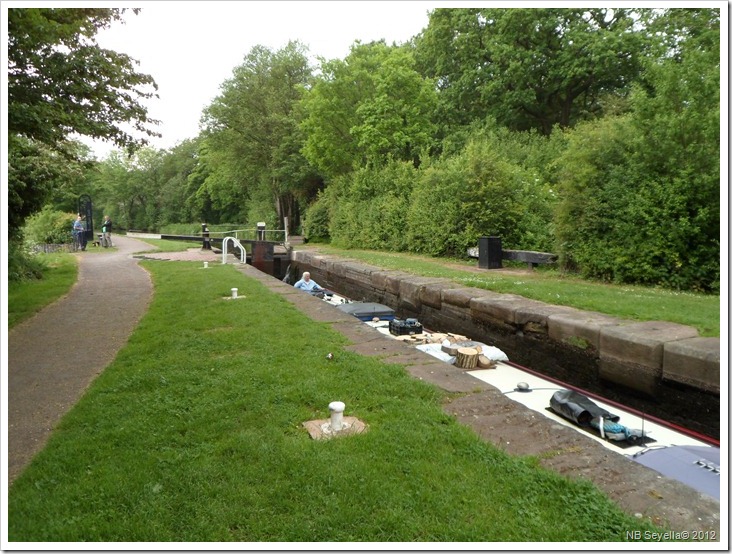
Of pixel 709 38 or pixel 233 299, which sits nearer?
pixel 233 299

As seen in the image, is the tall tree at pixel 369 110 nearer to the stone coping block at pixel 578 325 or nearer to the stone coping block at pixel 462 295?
the stone coping block at pixel 462 295

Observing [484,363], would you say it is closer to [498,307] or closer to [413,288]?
[498,307]

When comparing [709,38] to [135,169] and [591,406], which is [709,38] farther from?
[135,169]

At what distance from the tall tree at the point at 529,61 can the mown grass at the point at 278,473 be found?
19720mm

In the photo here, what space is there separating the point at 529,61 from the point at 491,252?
12.1 m

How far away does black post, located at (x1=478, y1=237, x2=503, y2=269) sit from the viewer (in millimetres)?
12125

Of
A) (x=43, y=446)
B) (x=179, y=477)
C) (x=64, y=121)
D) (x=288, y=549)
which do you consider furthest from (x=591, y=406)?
(x=64, y=121)

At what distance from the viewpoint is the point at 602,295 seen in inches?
295

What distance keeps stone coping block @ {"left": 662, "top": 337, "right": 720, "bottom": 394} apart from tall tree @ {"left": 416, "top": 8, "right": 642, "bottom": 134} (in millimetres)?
17523

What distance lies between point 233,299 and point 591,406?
19.6 feet

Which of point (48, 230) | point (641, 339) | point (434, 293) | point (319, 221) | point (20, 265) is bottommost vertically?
point (641, 339)

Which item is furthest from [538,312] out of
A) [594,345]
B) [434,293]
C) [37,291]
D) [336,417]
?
[37,291]

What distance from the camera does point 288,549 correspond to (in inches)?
79.8

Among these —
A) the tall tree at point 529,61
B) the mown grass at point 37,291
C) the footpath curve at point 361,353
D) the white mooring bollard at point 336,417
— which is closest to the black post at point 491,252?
the footpath curve at point 361,353
